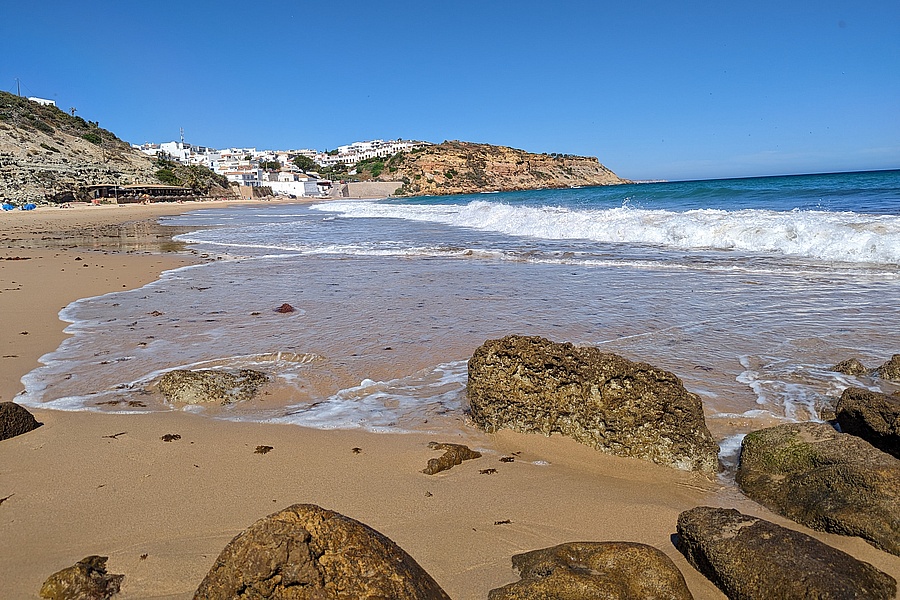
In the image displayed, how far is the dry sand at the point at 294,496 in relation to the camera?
2451mm

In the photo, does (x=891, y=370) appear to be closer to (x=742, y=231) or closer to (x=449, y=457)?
(x=449, y=457)

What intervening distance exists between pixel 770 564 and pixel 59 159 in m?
77.6

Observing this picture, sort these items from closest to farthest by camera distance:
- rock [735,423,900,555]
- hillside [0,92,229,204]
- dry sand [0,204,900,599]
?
dry sand [0,204,900,599] < rock [735,423,900,555] < hillside [0,92,229,204]

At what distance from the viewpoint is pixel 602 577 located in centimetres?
215

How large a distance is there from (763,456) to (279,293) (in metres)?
7.09

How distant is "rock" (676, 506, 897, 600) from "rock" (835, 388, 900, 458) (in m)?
1.26

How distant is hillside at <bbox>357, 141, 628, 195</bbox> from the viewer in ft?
377

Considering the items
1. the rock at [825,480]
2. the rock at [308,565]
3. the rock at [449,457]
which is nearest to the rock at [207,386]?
the rock at [449,457]

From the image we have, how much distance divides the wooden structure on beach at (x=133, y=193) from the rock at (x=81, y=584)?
62.1 m

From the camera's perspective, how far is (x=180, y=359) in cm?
548

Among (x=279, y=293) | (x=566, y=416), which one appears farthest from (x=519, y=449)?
(x=279, y=293)

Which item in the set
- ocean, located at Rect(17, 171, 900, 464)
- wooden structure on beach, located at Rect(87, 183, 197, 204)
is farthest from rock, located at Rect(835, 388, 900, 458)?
wooden structure on beach, located at Rect(87, 183, 197, 204)

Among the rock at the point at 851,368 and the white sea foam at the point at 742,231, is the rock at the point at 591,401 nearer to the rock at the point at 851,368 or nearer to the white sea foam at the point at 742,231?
the rock at the point at 851,368

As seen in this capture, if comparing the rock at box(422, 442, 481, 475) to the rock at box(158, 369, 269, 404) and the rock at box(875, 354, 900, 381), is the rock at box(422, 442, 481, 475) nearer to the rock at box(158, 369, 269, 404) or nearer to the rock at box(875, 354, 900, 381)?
the rock at box(158, 369, 269, 404)
